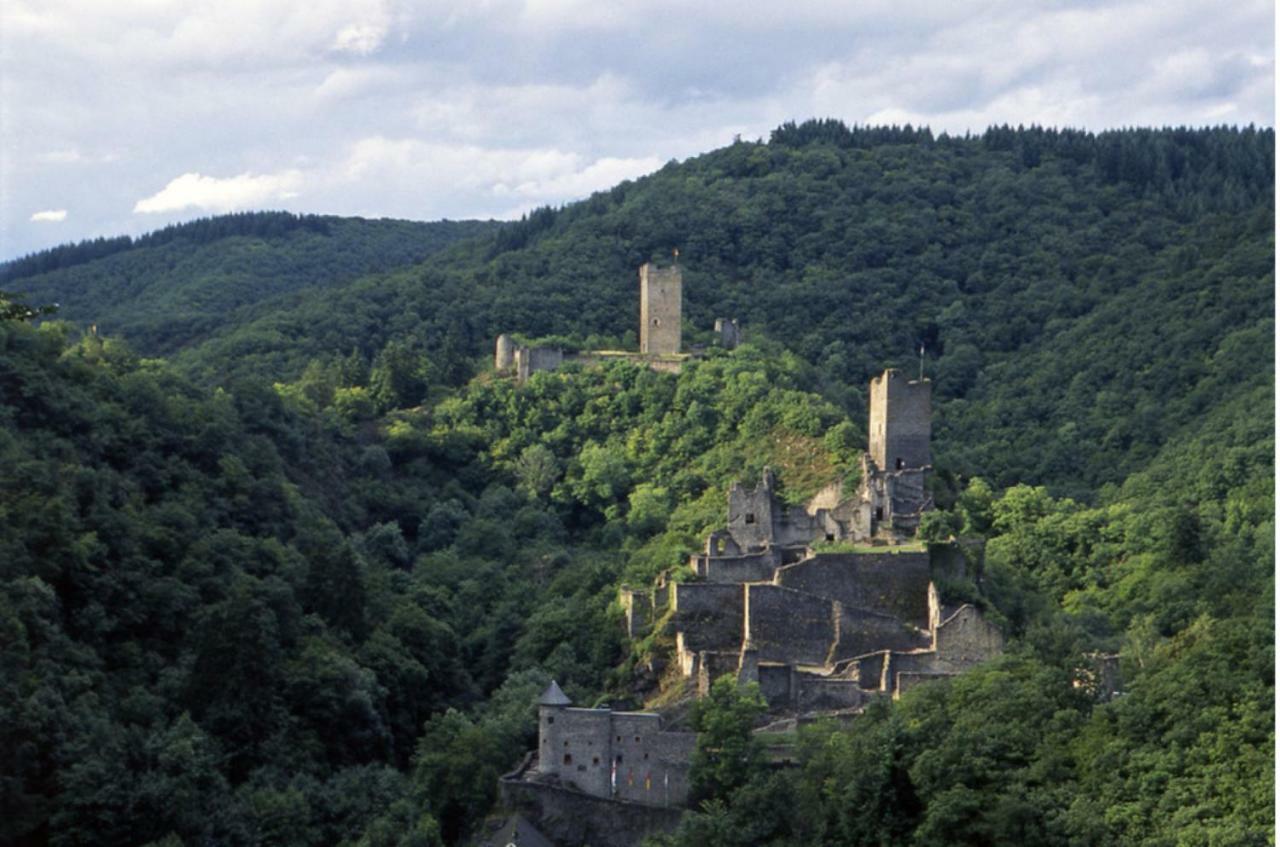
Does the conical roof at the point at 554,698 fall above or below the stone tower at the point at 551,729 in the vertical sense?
above

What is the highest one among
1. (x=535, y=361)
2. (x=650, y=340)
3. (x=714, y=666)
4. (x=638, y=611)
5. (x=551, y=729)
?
(x=650, y=340)

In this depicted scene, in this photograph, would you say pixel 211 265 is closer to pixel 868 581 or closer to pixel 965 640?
pixel 868 581

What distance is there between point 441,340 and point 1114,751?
4985 centimetres

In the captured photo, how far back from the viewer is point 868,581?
46719mm

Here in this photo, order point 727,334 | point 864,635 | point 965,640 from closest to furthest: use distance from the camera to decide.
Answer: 1. point 965,640
2. point 864,635
3. point 727,334

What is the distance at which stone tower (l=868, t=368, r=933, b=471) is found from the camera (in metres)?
55.4

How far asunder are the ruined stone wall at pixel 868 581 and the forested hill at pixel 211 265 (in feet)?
204

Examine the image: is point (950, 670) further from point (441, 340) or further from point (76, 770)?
point (441, 340)

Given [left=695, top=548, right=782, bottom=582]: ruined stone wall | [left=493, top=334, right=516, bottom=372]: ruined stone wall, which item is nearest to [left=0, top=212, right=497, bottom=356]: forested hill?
[left=493, top=334, right=516, bottom=372]: ruined stone wall

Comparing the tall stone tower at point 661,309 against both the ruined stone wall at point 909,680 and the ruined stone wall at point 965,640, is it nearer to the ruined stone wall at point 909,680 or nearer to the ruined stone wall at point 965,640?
the ruined stone wall at point 965,640

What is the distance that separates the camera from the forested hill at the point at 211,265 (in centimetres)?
11838

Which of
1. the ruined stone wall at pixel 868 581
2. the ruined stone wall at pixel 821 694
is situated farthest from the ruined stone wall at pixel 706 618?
the ruined stone wall at pixel 821 694

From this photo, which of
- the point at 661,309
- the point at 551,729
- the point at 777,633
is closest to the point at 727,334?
the point at 661,309

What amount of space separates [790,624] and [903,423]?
11.2 metres
